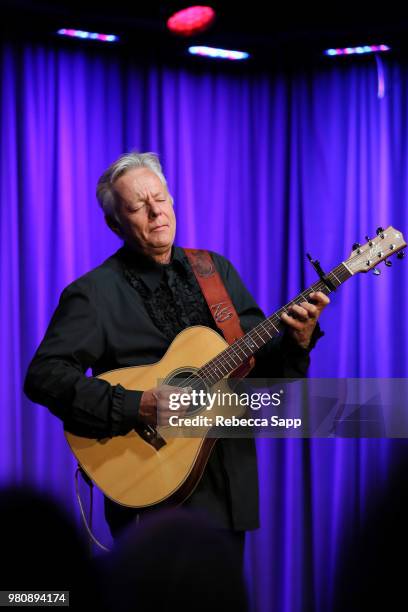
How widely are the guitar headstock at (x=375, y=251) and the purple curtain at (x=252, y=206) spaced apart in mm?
1319

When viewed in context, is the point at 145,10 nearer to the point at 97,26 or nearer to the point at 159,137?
the point at 97,26

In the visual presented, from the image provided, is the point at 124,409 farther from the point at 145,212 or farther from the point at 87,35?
the point at 87,35

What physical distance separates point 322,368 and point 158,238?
1545 mm

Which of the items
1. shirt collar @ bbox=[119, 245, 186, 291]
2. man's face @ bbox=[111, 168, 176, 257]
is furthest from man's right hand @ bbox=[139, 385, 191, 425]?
man's face @ bbox=[111, 168, 176, 257]

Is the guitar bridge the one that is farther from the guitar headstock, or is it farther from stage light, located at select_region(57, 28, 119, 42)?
stage light, located at select_region(57, 28, 119, 42)

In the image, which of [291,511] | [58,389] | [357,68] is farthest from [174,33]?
[291,511]

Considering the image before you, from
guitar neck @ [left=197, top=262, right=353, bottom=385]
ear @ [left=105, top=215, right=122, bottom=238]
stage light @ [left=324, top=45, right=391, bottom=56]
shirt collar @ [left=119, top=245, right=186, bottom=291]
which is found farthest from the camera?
stage light @ [left=324, top=45, right=391, bottom=56]

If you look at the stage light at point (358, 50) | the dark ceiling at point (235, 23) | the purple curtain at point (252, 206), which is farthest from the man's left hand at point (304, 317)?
the stage light at point (358, 50)

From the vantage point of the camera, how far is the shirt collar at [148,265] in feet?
8.80

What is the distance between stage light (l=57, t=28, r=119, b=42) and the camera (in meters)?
3.69

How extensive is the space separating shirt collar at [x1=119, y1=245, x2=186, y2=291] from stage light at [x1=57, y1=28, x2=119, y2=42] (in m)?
1.45

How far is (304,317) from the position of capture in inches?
96.7

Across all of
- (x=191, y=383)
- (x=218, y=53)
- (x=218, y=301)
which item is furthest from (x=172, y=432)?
(x=218, y=53)

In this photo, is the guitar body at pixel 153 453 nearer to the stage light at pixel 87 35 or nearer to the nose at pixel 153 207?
the nose at pixel 153 207
